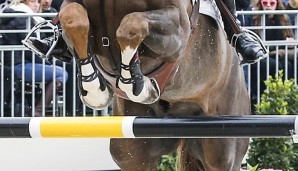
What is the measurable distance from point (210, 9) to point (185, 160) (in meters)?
1.37

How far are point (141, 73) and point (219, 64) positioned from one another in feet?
4.31

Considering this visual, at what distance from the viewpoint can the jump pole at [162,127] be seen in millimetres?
5039

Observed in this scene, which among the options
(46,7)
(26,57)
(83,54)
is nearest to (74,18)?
(83,54)

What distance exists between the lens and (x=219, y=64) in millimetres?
6836

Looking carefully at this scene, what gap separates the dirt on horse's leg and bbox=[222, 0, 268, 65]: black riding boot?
1.41m

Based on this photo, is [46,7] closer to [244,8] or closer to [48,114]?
[48,114]

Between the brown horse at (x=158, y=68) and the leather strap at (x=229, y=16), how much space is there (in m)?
0.11

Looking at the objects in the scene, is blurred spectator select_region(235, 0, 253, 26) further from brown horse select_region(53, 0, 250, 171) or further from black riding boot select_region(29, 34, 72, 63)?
black riding boot select_region(29, 34, 72, 63)

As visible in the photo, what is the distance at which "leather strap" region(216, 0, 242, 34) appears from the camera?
22.5 feet

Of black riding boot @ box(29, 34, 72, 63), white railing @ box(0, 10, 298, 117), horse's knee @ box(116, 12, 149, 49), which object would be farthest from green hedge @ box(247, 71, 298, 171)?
horse's knee @ box(116, 12, 149, 49)

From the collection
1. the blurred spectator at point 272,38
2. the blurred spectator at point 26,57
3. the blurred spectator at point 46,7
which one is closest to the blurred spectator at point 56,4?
the blurred spectator at point 46,7

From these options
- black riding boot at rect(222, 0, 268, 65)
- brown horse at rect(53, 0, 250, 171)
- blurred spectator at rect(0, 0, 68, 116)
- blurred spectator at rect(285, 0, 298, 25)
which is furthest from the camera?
blurred spectator at rect(285, 0, 298, 25)

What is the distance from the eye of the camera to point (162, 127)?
17.0 feet

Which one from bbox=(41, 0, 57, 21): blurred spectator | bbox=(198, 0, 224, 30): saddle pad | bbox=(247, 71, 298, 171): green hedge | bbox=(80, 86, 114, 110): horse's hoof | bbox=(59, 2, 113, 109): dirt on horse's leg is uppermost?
bbox=(41, 0, 57, 21): blurred spectator
